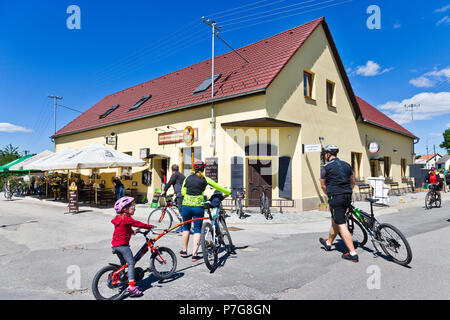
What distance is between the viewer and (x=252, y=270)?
434 centimetres

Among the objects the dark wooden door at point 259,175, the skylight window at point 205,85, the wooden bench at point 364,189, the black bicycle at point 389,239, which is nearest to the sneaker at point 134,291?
the black bicycle at point 389,239

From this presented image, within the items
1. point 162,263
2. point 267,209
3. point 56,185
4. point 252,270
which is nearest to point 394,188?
point 267,209

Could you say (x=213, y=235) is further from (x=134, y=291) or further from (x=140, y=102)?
(x=140, y=102)

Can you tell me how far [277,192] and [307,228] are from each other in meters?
3.77

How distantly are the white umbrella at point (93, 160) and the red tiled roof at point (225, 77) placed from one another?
324 cm

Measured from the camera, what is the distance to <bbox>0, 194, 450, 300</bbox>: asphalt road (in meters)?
3.51

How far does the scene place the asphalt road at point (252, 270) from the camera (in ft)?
11.5

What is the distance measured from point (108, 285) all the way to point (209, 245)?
1.60 meters

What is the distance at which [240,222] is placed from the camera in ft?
30.2

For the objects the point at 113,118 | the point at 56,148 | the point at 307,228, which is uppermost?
the point at 113,118

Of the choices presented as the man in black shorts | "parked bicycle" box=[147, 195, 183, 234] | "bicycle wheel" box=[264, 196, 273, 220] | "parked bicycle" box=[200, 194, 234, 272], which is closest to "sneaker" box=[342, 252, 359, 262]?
the man in black shorts

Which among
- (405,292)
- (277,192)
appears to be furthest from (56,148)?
(405,292)

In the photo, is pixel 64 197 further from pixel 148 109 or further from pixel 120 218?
pixel 120 218

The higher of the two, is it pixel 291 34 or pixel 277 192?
pixel 291 34
